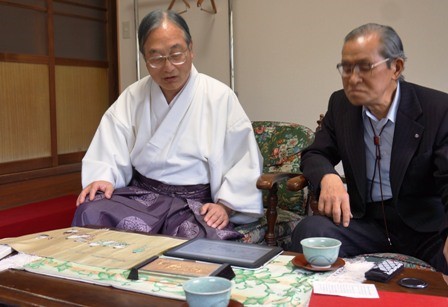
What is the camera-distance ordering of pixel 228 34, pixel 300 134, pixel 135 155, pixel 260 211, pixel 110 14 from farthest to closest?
pixel 110 14, pixel 228 34, pixel 300 134, pixel 135 155, pixel 260 211

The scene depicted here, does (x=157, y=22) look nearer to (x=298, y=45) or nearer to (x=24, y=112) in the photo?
(x=298, y=45)

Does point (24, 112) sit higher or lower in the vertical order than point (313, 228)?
higher

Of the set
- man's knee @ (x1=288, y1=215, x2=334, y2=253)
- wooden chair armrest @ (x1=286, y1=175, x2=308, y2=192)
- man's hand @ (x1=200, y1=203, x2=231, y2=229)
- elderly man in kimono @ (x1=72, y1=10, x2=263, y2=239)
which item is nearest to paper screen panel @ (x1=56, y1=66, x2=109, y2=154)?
elderly man in kimono @ (x1=72, y1=10, x2=263, y2=239)

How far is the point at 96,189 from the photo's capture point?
2.03m

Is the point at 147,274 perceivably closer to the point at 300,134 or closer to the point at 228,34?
the point at 300,134

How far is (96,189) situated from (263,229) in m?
0.72

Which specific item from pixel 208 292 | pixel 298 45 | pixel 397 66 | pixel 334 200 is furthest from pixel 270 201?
pixel 298 45

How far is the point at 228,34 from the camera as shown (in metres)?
3.32

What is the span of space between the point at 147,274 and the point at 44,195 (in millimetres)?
2534

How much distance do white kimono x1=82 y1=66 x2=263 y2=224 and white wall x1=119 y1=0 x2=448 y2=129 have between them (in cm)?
100

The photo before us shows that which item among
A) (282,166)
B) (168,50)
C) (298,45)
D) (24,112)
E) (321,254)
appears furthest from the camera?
(24,112)

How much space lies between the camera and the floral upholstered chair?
2.12m

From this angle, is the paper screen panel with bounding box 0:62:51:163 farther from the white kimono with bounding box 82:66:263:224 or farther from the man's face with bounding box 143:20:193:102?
the man's face with bounding box 143:20:193:102

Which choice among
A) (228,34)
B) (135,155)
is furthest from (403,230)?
(228,34)
